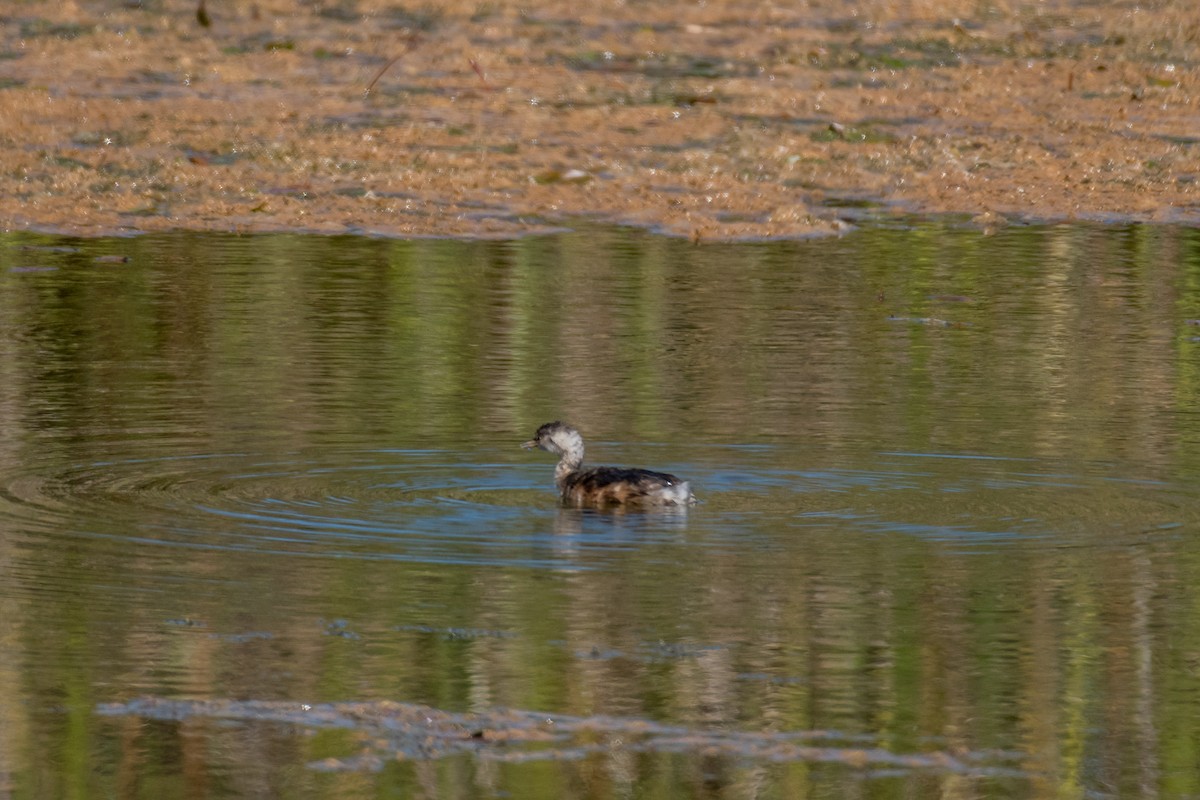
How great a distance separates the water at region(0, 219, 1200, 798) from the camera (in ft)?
20.9

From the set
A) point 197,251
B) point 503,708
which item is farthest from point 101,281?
point 503,708

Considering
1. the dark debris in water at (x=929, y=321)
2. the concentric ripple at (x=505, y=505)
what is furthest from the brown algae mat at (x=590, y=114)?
the concentric ripple at (x=505, y=505)

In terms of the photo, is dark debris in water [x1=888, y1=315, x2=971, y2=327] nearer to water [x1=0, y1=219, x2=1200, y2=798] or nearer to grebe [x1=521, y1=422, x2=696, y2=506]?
water [x1=0, y1=219, x2=1200, y2=798]

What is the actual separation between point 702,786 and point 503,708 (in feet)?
2.50

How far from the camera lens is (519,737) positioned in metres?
6.39

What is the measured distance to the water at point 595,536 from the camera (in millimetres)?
6367

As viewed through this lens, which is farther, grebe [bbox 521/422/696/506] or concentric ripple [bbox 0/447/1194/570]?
grebe [bbox 521/422/696/506]

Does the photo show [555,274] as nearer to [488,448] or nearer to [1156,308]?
[1156,308]

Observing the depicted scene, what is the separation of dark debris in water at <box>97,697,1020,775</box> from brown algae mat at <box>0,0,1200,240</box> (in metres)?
11.0

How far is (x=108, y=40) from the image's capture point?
2455cm

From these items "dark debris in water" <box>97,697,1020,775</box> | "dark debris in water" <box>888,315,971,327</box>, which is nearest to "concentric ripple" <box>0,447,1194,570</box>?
"dark debris in water" <box>97,697,1020,775</box>

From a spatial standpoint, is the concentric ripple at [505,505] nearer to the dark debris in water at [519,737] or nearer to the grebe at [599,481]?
the grebe at [599,481]

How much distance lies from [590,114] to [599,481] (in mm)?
12495

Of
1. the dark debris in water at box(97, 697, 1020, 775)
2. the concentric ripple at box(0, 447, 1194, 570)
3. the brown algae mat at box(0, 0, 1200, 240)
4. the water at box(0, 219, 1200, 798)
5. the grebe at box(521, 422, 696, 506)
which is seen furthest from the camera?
the brown algae mat at box(0, 0, 1200, 240)
